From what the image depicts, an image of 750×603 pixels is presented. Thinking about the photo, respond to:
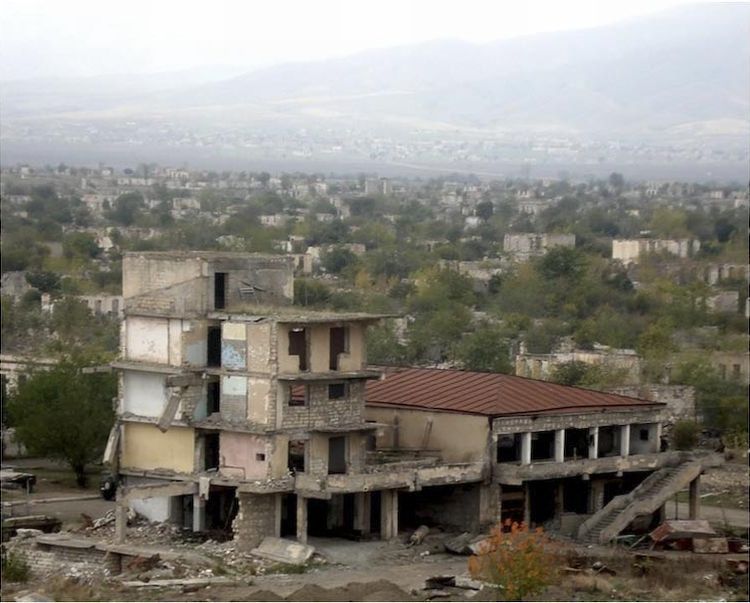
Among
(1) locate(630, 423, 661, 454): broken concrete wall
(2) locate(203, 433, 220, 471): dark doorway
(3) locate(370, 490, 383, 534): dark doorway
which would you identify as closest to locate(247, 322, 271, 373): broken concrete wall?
(2) locate(203, 433, 220, 471): dark doorway

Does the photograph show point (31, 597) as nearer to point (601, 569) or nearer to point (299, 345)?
point (299, 345)

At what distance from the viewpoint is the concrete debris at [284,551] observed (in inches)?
1068

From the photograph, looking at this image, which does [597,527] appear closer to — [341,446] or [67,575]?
[341,446]

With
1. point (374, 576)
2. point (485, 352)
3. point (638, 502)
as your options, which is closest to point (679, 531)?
point (638, 502)

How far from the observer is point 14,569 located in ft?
88.3

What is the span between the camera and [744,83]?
2496 inches

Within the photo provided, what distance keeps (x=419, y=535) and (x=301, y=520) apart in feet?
6.49

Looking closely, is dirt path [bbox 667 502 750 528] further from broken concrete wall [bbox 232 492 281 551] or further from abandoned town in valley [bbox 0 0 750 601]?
broken concrete wall [bbox 232 492 281 551]

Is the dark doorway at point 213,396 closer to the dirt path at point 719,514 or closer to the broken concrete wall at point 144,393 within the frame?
the broken concrete wall at point 144,393

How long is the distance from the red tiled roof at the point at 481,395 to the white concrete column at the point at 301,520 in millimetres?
3159

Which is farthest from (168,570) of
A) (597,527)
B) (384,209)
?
(384,209)

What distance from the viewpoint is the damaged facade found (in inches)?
1107

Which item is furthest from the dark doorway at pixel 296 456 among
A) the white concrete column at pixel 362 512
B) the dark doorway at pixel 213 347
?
the dark doorway at pixel 213 347

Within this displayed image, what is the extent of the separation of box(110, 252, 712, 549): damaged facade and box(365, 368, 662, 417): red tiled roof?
0.15 ft
